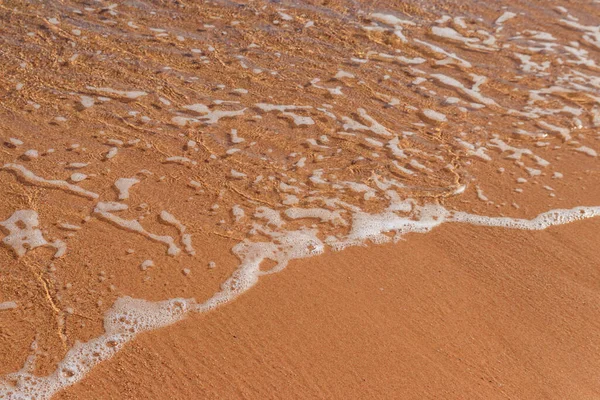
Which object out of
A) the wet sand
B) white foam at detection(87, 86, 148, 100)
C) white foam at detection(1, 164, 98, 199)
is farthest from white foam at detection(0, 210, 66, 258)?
white foam at detection(87, 86, 148, 100)

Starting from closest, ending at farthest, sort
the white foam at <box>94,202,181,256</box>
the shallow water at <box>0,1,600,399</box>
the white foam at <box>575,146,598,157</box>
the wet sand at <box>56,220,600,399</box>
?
the wet sand at <box>56,220,600,399</box> < the shallow water at <box>0,1,600,399</box> < the white foam at <box>94,202,181,256</box> < the white foam at <box>575,146,598,157</box>

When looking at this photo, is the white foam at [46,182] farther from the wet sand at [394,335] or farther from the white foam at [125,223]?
the wet sand at [394,335]

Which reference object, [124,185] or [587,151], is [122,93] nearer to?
[124,185]

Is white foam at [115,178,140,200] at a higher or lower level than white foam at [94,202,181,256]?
higher

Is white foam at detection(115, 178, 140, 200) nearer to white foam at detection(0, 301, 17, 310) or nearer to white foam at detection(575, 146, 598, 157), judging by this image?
white foam at detection(0, 301, 17, 310)

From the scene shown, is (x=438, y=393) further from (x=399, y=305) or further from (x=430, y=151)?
(x=430, y=151)

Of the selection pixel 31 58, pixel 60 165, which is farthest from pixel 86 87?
pixel 60 165

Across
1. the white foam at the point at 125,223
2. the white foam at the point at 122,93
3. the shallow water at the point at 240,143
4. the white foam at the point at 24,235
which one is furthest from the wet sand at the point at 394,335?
the white foam at the point at 122,93
